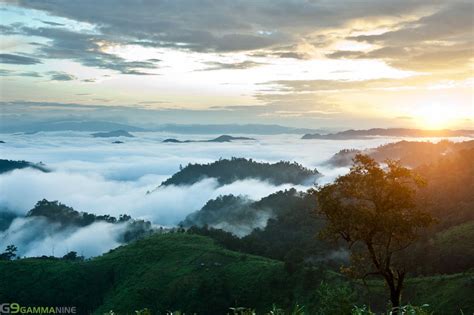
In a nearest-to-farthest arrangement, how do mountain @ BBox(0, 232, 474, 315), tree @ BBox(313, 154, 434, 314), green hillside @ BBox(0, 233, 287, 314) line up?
tree @ BBox(313, 154, 434, 314)
mountain @ BBox(0, 232, 474, 315)
green hillside @ BBox(0, 233, 287, 314)

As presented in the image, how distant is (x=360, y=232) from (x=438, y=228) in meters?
146

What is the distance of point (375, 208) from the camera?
31.2 metres

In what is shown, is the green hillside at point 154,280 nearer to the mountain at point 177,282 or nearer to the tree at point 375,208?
the mountain at point 177,282

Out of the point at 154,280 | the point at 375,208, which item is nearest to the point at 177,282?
the point at 154,280

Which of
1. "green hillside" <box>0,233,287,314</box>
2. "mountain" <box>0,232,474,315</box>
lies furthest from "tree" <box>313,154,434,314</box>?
"green hillside" <box>0,233,287,314</box>

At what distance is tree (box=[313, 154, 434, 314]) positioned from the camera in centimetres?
3034

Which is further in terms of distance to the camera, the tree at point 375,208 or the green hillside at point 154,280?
the green hillside at point 154,280

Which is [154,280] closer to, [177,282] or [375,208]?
[177,282]

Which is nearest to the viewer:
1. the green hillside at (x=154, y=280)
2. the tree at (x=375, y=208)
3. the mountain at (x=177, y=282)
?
the tree at (x=375, y=208)

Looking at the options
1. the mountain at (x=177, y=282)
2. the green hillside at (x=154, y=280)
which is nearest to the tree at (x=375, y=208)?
the mountain at (x=177, y=282)

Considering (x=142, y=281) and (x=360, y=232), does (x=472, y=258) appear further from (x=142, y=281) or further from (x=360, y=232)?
(x=360, y=232)

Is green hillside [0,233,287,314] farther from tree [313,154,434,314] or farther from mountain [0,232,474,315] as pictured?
tree [313,154,434,314]

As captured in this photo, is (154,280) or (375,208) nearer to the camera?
(375,208)

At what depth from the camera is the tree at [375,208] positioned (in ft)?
99.6
